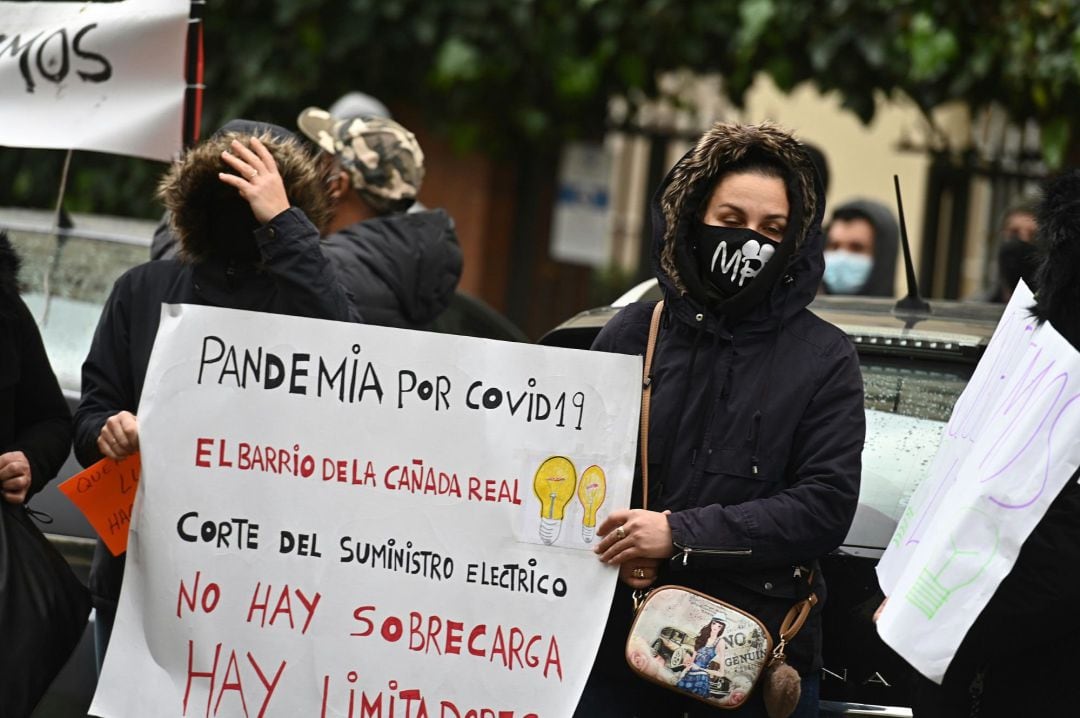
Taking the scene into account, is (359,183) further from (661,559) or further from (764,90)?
(764,90)

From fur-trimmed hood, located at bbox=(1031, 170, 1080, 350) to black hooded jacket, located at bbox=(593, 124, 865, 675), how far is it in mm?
→ 410

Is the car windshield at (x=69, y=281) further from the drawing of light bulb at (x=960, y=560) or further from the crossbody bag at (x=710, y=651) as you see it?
the drawing of light bulb at (x=960, y=560)

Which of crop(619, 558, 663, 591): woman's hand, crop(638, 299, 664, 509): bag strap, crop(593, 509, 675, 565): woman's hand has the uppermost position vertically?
crop(638, 299, 664, 509): bag strap

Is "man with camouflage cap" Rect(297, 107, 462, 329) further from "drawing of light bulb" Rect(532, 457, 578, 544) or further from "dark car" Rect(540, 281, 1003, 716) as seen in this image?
"drawing of light bulb" Rect(532, 457, 578, 544)

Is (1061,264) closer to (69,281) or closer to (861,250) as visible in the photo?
(69,281)

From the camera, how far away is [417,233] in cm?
445

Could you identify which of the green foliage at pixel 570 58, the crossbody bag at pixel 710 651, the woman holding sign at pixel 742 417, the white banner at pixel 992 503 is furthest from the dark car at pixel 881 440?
the green foliage at pixel 570 58

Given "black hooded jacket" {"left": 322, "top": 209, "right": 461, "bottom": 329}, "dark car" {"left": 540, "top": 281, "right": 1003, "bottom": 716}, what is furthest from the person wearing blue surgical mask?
"black hooded jacket" {"left": 322, "top": 209, "right": 461, "bottom": 329}

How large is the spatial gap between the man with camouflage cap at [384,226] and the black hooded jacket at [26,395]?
3.29 feet

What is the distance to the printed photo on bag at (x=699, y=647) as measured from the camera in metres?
2.88

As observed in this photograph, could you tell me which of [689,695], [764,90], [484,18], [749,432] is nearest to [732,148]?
[749,432]

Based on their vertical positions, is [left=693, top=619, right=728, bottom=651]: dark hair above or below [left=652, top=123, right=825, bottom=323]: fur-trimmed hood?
below

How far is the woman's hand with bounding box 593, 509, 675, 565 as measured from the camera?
2938 millimetres

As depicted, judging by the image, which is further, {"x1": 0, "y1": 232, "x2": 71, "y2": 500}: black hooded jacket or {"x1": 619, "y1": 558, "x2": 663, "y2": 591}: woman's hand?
{"x1": 0, "y1": 232, "x2": 71, "y2": 500}: black hooded jacket
